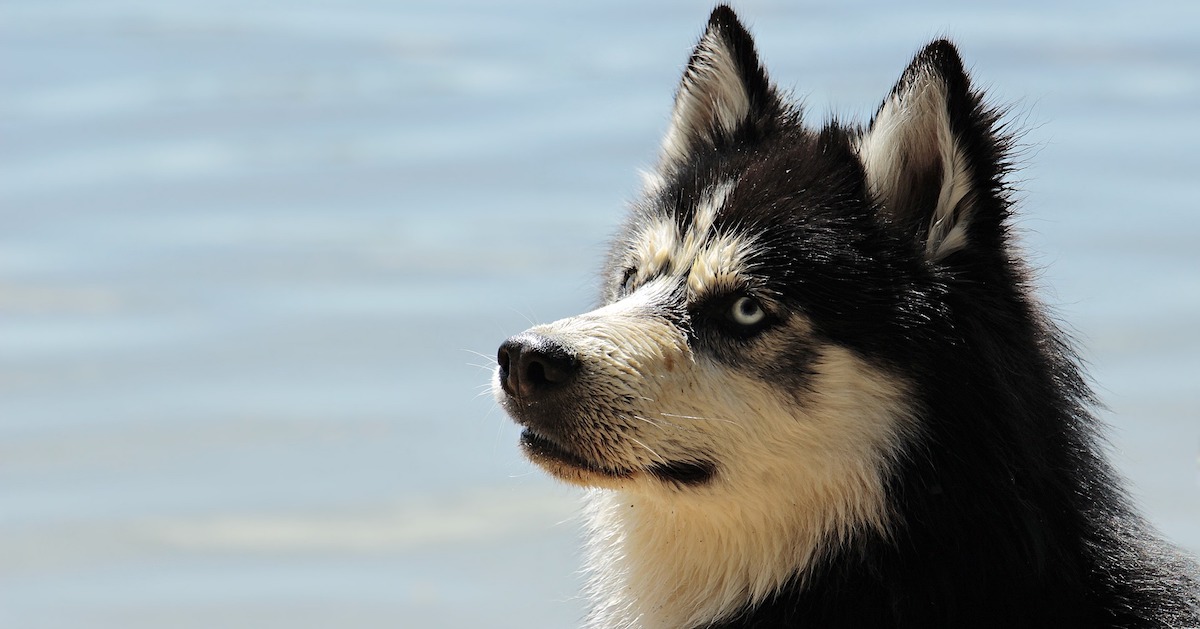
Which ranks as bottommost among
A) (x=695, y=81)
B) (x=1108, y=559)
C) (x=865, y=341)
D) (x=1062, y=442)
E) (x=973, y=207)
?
(x=1108, y=559)

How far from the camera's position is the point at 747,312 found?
3869mm

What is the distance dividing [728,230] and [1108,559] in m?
1.33

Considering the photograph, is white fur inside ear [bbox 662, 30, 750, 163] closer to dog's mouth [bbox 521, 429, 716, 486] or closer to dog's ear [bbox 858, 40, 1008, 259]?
dog's ear [bbox 858, 40, 1008, 259]

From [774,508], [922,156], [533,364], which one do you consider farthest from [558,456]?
[922,156]

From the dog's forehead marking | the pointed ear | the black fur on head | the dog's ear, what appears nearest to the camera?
the black fur on head

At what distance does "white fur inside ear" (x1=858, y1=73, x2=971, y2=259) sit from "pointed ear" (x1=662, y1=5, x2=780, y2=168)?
59 cm

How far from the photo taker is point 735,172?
424 centimetres

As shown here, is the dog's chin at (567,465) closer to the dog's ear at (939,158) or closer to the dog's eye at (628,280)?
the dog's eye at (628,280)

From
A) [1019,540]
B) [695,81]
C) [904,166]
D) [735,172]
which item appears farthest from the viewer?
[695,81]

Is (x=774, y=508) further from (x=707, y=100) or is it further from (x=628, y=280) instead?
(x=707, y=100)

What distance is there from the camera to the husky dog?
366cm

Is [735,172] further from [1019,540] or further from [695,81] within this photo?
[1019,540]

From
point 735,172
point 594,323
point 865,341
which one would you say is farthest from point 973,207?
point 594,323

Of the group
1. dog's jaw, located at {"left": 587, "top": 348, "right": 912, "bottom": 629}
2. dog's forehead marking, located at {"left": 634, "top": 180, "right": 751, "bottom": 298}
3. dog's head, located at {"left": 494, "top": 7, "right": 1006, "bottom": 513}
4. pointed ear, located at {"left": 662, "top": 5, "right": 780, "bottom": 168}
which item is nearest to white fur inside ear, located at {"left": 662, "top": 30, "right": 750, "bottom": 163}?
pointed ear, located at {"left": 662, "top": 5, "right": 780, "bottom": 168}
